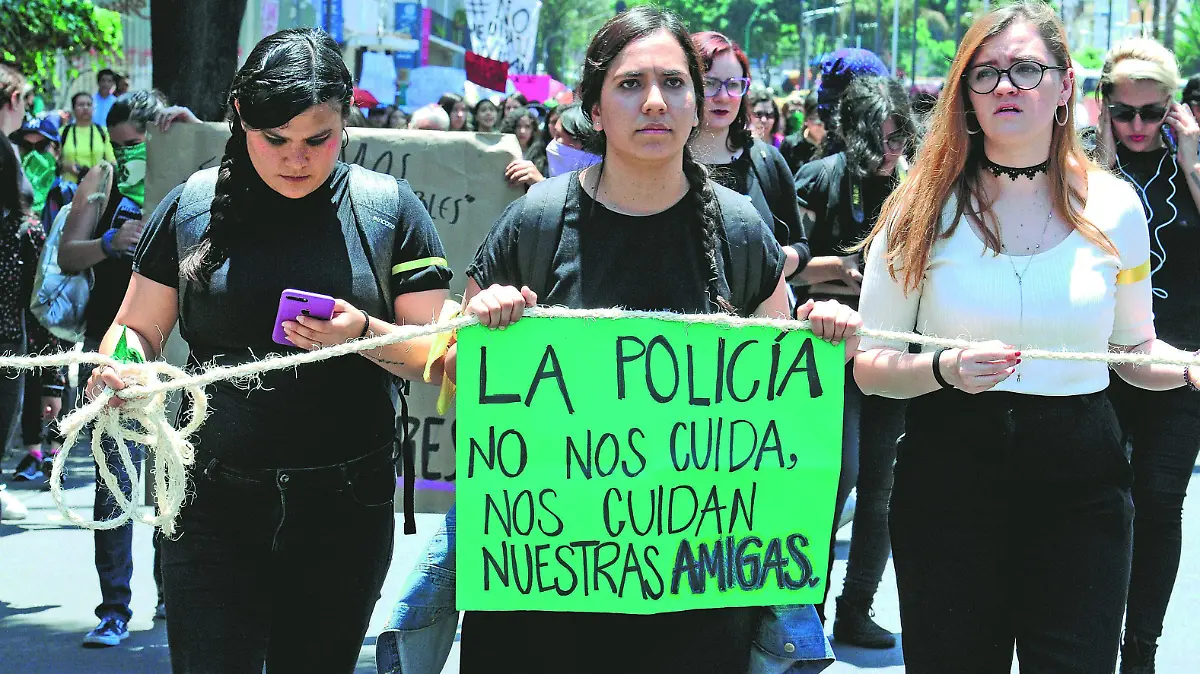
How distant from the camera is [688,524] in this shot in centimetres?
300

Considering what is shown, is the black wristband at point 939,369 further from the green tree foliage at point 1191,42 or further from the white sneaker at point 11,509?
the green tree foliage at point 1191,42

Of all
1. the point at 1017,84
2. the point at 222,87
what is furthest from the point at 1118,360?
the point at 222,87

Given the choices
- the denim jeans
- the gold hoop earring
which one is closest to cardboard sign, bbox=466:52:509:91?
the denim jeans

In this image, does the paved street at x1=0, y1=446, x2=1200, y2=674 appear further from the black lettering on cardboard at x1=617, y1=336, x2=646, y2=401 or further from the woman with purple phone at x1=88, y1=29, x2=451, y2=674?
the black lettering on cardboard at x1=617, y1=336, x2=646, y2=401

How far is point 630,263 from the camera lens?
117 inches

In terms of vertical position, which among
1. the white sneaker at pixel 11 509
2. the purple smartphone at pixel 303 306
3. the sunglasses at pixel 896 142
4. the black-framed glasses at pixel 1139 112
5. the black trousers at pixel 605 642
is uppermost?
the black-framed glasses at pixel 1139 112

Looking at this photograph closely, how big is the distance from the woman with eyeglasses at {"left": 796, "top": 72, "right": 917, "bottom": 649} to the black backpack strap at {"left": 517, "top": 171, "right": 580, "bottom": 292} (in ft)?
7.99

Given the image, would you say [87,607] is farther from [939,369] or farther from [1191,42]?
[1191,42]

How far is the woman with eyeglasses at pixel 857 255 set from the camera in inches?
207

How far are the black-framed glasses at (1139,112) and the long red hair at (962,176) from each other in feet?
5.04

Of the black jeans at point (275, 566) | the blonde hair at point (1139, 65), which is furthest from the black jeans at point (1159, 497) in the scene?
the black jeans at point (275, 566)

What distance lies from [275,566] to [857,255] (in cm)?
292

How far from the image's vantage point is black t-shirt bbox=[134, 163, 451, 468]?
3.09 meters

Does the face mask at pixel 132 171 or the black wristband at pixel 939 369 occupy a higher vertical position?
the face mask at pixel 132 171
